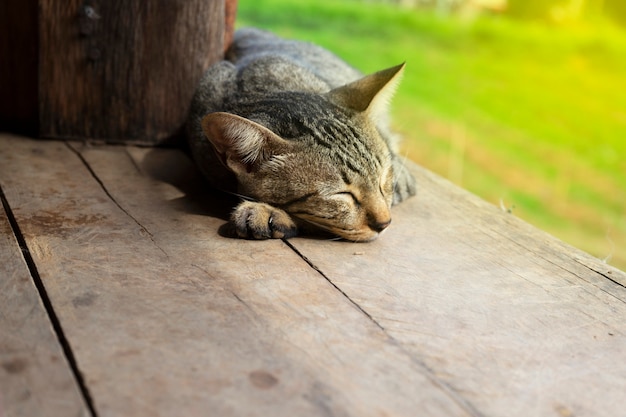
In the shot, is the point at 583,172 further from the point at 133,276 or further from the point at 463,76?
the point at 133,276

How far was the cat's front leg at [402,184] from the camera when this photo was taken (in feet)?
7.81

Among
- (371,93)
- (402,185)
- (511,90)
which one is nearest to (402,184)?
(402,185)

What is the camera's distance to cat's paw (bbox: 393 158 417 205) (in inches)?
93.8

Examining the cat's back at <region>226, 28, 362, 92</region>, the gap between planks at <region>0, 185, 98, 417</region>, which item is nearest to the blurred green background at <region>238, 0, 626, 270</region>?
the cat's back at <region>226, 28, 362, 92</region>

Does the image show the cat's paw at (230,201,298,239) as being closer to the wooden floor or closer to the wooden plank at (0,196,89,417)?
the wooden floor

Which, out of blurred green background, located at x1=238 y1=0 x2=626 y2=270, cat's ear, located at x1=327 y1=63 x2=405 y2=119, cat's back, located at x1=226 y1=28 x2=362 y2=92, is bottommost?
blurred green background, located at x1=238 y1=0 x2=626 y2=270

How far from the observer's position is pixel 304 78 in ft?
8.30

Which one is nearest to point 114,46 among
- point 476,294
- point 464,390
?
point 476,294

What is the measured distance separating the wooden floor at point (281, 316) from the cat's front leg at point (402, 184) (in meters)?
0.14

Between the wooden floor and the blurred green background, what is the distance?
5.94ft

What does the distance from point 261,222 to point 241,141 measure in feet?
0.79

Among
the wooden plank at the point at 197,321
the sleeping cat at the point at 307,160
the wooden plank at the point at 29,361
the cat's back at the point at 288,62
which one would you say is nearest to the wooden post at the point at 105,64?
the cat's back at the point at 288,62

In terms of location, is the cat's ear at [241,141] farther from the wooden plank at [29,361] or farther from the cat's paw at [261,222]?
the wooden plank at [29,361]

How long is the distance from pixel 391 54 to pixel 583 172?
1766 millimetres
